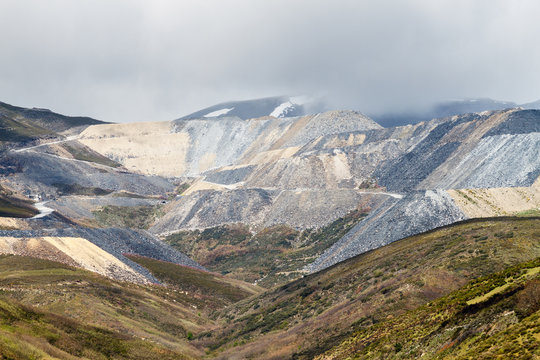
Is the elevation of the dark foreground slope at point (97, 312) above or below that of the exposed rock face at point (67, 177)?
below

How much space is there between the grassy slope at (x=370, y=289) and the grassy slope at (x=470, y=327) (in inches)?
155

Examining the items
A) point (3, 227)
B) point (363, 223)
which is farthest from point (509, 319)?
point (3, 227)

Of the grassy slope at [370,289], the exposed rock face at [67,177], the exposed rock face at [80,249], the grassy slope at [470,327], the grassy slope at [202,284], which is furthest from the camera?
the exposed rock face at [67,177]

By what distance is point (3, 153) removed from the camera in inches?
6122

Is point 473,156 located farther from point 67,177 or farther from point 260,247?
point 67,177

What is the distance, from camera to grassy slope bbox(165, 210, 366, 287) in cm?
8581

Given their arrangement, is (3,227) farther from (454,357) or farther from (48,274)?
(454,357)

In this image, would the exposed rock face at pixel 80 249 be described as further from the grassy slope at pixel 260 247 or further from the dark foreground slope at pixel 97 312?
the grassy slope at pixel 260 247

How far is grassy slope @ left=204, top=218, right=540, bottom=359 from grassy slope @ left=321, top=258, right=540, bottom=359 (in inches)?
155

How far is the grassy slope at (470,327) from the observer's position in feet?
69.3

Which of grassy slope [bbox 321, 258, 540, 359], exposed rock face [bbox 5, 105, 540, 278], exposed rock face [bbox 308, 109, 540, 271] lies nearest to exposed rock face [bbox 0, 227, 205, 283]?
exposed rock face [bbox 5, 105, 540, 278]

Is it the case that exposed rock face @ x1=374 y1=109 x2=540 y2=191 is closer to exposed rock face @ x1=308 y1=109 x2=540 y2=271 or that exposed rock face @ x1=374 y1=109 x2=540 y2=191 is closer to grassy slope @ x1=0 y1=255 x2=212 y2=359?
exposed rock face @ x1=308 y1=109 x2=540 y2=271

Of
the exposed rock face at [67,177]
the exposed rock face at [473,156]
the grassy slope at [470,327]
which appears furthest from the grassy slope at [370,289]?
the exposed rock face at [67,177]

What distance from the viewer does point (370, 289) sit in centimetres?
4509
